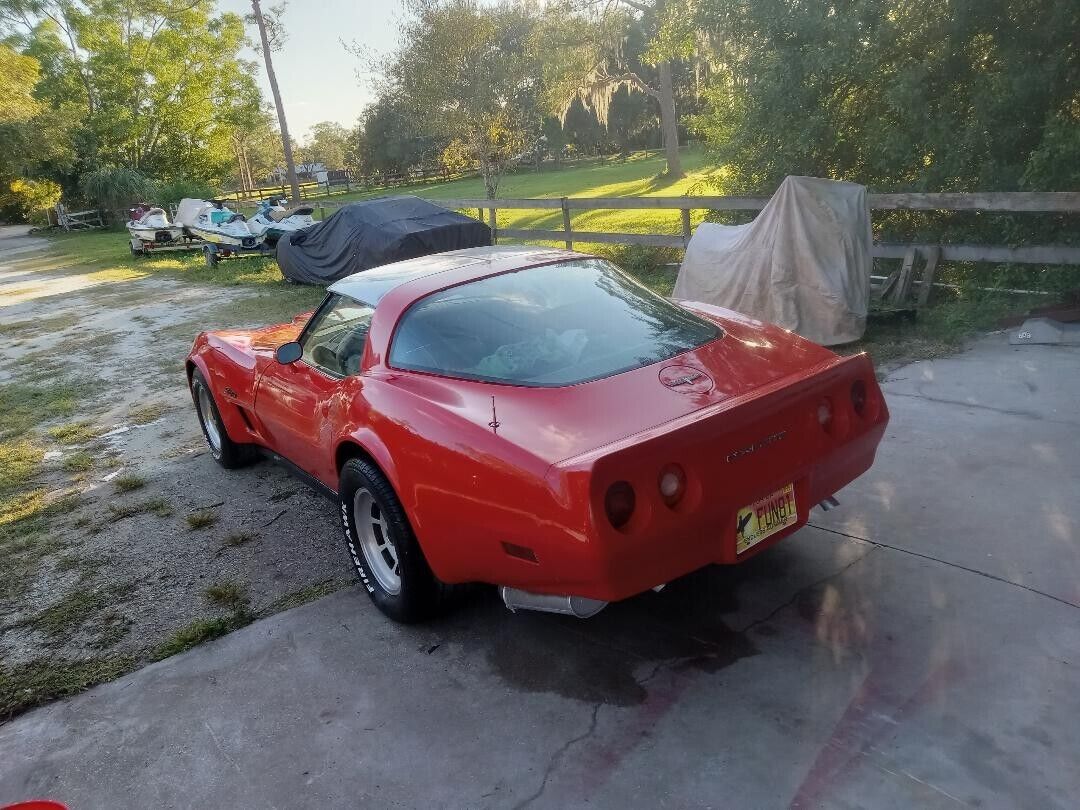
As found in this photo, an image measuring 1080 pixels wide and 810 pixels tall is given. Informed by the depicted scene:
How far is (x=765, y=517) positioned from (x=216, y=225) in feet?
67.4

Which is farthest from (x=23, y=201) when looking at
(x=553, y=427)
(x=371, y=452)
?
(x=553, y=427)

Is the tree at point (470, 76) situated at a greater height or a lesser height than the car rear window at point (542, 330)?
greater

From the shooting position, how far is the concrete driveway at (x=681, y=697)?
250 centimetres

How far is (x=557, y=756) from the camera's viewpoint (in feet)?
8.80

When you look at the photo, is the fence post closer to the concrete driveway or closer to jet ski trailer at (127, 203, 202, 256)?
the concrete driveway

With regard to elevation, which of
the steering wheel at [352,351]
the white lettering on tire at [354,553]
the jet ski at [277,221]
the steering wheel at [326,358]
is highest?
the steering wheel at [352,351]

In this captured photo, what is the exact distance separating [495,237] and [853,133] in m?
6.39

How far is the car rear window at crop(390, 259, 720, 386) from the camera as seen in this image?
3363mm

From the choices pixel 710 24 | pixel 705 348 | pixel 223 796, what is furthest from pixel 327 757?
pixel 710 24

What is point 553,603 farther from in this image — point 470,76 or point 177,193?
point 177,193

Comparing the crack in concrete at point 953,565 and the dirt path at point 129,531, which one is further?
the dirt path at point 129,531

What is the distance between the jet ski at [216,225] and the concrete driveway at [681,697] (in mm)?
16990

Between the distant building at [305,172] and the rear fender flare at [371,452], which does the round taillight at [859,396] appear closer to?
the rear fender flare at [371,452]

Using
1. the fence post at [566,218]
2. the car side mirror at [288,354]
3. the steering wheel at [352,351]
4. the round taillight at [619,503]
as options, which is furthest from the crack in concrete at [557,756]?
the fence post at [566,218]
